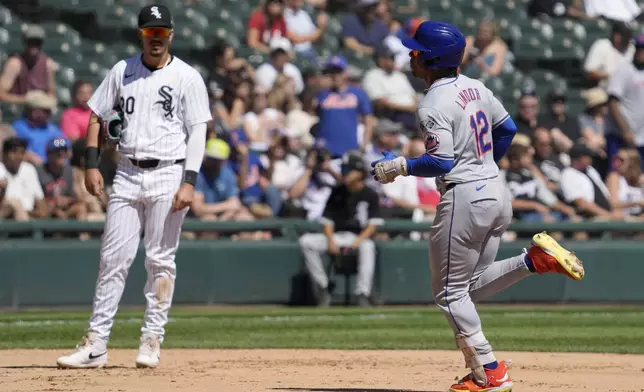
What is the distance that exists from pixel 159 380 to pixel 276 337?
10.1 feet

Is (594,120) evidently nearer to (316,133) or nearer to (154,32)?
(316,133)

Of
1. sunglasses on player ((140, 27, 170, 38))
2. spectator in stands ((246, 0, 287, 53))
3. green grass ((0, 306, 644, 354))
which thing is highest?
spectator in stands ((246, 0, 287, 53))

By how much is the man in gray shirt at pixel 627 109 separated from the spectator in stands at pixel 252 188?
4.46 meters

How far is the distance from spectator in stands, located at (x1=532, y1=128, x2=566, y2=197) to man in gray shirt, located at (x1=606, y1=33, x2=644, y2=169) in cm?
83

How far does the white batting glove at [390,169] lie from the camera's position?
20.2 feet

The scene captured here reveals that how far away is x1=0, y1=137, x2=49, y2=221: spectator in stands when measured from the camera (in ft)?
41.0

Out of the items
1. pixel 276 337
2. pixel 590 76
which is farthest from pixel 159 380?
pixel 590 76

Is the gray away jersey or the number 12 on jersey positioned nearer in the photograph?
the number 12 on jersey

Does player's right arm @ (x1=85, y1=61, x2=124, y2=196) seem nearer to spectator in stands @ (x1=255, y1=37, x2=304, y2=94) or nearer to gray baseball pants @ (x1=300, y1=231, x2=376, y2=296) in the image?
gray baseball pants @ (x1=300, y1=231, x2=376, y2=296)

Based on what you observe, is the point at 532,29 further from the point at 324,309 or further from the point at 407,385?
the point at 407,385

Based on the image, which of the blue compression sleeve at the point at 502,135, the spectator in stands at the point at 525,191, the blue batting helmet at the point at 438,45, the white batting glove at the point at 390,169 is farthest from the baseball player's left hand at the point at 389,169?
the spectator in stands at the point at 525,191

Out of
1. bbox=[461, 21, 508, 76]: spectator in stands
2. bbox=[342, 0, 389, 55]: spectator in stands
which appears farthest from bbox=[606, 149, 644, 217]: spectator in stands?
bbox=[342, 0, 389, 55]: spectator in stands

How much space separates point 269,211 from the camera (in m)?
14.0

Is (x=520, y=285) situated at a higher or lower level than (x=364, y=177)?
lower
